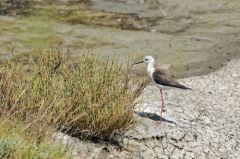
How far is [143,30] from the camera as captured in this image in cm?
2077

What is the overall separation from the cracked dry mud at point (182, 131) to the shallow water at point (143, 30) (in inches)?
142

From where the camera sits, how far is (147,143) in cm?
1007

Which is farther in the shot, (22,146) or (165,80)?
(165,80)

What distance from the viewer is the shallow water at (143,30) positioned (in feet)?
58.9

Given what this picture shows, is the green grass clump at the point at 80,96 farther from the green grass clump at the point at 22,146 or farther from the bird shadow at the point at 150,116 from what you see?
the green grass clump at the point at 22,146

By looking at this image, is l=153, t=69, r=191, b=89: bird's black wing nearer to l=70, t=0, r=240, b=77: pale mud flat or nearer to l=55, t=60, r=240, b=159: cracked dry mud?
l=55, t=60, r=240, b=159: cracked dry mud

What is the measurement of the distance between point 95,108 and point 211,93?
4.82 meters

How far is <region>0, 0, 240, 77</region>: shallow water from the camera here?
1794 centimetres

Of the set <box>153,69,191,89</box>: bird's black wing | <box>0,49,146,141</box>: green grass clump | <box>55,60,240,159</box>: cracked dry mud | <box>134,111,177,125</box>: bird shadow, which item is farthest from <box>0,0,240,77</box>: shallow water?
<box>0,49,146,141</box>: green grass clump

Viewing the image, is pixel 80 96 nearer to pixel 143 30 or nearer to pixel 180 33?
pixel 143 30

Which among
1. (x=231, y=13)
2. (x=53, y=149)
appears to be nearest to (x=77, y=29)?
(x=231, y=13)

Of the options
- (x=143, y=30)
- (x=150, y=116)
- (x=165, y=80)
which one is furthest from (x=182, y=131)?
(x=143, y=30)

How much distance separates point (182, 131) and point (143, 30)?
416 inches

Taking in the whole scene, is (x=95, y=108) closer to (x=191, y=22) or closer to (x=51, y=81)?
(x=51, y=81)
